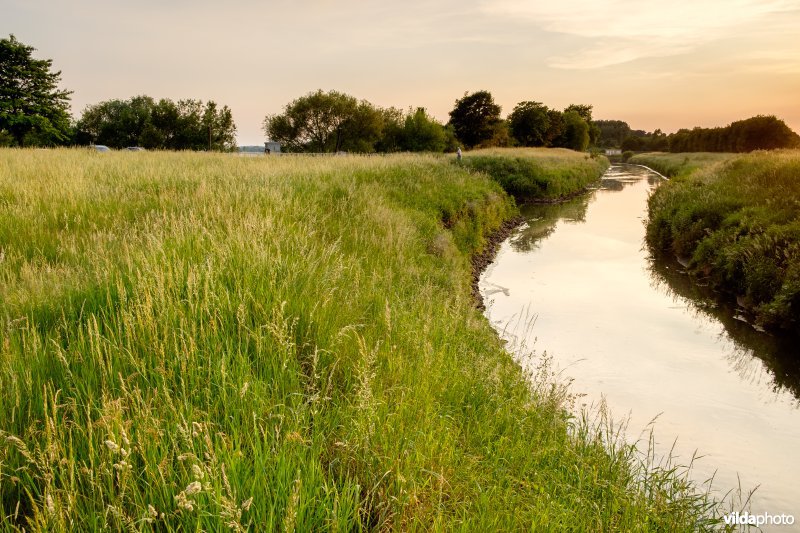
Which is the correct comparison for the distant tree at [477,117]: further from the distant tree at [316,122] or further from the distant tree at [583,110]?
the distant tree at [583,110]

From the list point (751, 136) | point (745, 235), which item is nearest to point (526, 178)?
point (745, 235)

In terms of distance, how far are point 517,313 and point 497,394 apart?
646 cm

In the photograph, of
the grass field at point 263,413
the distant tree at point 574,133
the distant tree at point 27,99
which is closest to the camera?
the grass field at point 263,413

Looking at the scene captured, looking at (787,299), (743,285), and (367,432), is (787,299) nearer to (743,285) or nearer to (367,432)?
(743,285)

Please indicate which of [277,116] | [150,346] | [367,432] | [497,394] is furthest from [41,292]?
[277,116]

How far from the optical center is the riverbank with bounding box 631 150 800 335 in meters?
9.93

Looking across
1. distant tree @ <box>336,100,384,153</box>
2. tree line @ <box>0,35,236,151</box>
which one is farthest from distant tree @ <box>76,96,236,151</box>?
distant tree @ <box>336,100,384,153</box>

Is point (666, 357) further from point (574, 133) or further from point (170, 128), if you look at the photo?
point (574, 133)

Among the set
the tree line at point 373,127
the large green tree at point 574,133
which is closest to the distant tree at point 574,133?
the large green tree at point 574,133

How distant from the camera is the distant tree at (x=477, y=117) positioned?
79.2m

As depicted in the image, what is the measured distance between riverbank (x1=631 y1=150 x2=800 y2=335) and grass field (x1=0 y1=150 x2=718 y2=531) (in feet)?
22.9

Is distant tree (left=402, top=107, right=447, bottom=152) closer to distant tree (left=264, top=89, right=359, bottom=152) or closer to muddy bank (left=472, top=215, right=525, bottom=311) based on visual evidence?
distant tree (left=264, top=89, right=359, bottom=152)

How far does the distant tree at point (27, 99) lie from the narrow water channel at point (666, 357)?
56086 millimetres

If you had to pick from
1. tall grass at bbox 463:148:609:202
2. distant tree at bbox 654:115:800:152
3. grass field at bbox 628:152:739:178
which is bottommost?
tall grass at bbox 463:148:609:202
